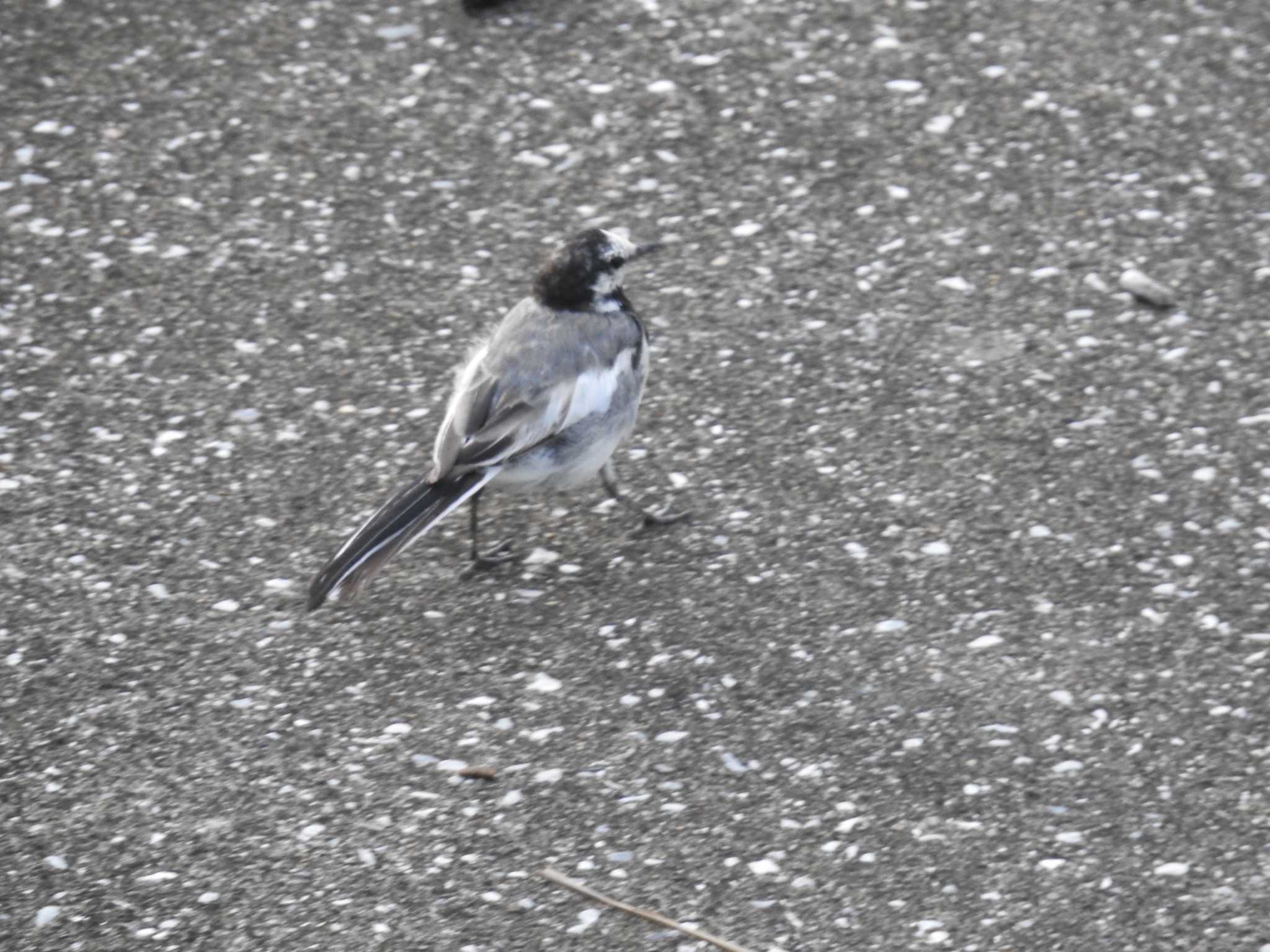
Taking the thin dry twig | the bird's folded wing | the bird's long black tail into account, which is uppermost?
the bird's folded wing

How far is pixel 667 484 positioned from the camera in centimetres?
506

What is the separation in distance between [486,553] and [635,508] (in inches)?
17.9

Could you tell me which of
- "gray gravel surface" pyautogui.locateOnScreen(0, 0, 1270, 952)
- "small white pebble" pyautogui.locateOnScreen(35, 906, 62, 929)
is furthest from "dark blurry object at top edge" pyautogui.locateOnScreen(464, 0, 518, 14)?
"small white pebble" pyautogui.locateOnScreen(35, 906, 62, 929)

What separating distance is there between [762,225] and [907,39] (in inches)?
52.6

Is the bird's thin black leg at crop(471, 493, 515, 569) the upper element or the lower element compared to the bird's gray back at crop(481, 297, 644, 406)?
lower

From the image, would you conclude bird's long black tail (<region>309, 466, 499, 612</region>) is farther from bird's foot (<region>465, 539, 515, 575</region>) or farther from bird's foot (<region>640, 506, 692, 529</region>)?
bird's foot (<region>640, 506, 692, 529</region>)

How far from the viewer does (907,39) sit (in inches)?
267

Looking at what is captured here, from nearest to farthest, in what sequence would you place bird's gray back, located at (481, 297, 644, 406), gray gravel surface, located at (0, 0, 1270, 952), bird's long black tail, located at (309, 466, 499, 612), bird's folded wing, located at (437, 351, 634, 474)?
1. gray gravel surface, located at (0, 0, 1270, 952)
2. bird's long black tail, located at (309, 466, 499, 612)
3. bird's folded wing, located at (437, 351, 634, 474)
4. bird's gray back, located at (481, 297, 644, 406)

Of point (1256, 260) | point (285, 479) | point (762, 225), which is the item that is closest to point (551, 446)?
point (285, 479)

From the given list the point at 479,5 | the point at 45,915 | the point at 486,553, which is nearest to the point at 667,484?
the point at 486,553

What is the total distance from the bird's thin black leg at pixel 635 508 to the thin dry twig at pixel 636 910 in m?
1.32

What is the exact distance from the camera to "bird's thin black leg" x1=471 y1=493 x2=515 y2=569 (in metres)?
4.68

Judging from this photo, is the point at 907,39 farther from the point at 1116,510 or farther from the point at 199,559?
the point at 199,559

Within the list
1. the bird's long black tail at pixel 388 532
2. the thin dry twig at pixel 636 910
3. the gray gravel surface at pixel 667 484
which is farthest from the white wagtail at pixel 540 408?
the thin dry twig at pixel 636 910
